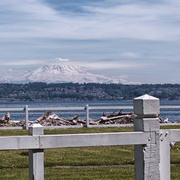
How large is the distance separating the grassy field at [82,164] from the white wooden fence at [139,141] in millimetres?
4638

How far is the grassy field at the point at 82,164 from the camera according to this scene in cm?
1112

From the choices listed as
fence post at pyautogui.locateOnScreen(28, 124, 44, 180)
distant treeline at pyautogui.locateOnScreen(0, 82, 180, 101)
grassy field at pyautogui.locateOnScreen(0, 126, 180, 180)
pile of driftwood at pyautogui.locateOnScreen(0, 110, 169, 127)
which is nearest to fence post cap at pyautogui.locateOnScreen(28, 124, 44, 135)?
fence post at pyautogui.locateOnScreen(28, 124, 44, 180)

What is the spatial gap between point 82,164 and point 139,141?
7.15m

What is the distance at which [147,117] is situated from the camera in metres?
6.06

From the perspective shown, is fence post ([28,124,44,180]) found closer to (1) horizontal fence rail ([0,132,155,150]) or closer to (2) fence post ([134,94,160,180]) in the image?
(1) horizontal fence rail ([0,132,155,150])

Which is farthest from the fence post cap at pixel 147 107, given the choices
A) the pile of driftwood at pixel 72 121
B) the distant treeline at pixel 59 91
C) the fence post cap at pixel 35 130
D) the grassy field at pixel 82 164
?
the distant treeline at pixel 59 91

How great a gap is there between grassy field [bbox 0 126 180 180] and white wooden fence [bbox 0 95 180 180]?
4.64m

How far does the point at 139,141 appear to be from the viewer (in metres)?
5.97

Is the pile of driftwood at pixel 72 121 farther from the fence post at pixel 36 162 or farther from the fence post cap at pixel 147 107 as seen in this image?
the fence post at pixel 36 162

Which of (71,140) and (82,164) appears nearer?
(71,140)

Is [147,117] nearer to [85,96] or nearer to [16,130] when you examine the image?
[16,130]

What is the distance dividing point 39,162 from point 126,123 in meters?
20.8

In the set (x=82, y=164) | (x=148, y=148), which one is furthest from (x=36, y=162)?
(x=82, y=164)

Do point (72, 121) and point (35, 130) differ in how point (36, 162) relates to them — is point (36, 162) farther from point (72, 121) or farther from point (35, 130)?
point (72, 121)
